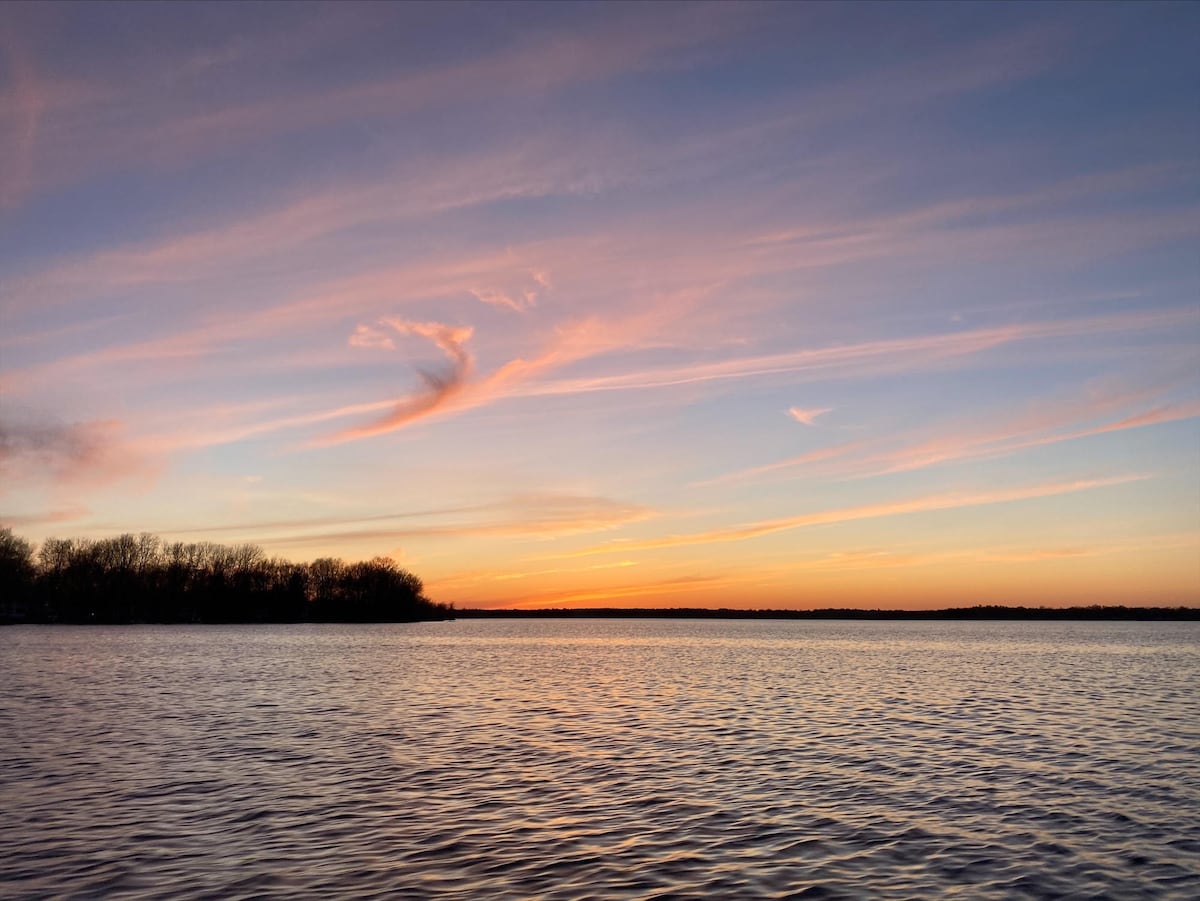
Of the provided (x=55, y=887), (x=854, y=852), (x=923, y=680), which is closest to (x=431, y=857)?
(x=55, y=887)

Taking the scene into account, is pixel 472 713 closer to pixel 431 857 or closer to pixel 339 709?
pixel 339 709

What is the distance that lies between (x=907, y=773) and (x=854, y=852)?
36.9 feet

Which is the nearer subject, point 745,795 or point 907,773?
point 745,795

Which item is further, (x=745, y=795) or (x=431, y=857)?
(x=745, y=795)

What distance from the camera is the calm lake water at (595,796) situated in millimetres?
18391

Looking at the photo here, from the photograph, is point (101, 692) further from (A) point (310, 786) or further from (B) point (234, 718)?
(A) point (310, 786)

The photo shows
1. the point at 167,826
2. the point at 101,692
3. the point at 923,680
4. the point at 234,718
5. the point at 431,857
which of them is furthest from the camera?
the point at 923,680

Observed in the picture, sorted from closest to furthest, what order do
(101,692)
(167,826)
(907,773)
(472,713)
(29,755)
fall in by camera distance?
(167,826) → (907,773) → (29,755) → (472,713) → (101,692)

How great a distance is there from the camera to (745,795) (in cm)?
2653

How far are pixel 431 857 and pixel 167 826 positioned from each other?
7.68m

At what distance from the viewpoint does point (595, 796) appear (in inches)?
1051

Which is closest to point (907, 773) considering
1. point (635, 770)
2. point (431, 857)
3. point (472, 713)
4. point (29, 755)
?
point (635, 770)

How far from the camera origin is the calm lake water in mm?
18391

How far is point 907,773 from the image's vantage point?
99.9 ft
